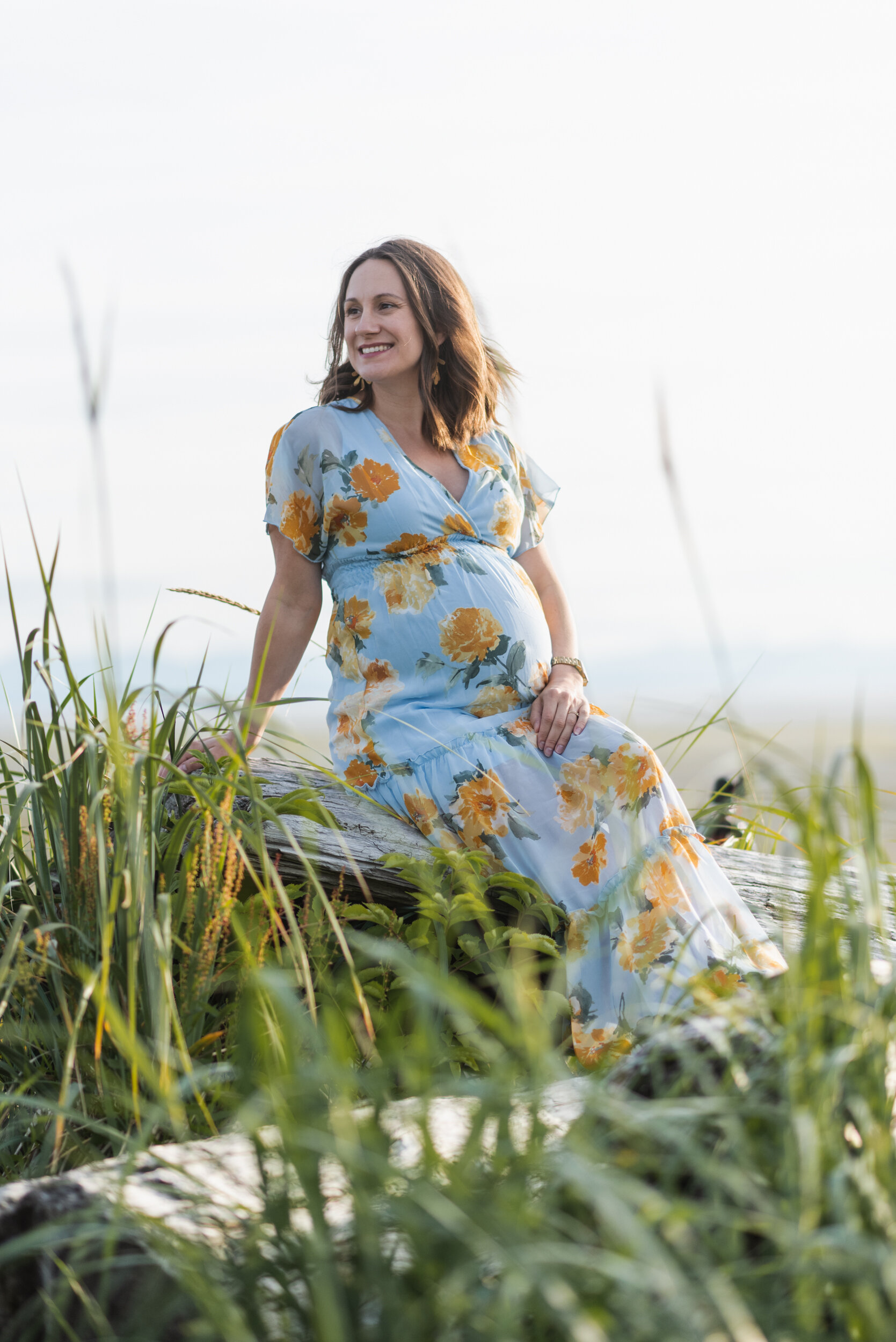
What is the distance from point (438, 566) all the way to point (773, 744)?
1.51 meters

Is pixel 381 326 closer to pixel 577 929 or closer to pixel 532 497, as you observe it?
pixel 532 497

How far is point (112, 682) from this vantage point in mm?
1551

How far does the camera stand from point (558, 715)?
106 inches

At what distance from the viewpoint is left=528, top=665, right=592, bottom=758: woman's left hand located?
2.68 m

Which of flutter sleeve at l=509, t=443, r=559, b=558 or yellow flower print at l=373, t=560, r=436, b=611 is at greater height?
flutter sleeve at l=509, t=443, r=559, b=558

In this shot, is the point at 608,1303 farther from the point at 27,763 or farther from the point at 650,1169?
the point at 27,763

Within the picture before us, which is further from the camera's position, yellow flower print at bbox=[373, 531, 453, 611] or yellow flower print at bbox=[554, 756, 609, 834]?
yellow flower print at bbox=[373, 531, 453, 611]

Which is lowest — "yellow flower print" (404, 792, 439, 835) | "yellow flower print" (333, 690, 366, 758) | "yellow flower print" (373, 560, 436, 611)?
"yellow flower print" (404, 792, 439, 835)

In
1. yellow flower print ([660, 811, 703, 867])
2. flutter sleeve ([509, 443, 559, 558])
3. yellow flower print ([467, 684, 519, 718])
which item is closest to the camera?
yellow flower print ([660, 811, 703, 867])

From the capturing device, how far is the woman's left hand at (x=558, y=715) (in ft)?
8.78

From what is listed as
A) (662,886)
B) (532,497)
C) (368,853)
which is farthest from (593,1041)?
(532,497)

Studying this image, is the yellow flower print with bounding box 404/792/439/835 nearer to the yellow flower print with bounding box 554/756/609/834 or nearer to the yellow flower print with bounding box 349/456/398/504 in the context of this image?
the yellow flower print with bounding box 554/756/609/834

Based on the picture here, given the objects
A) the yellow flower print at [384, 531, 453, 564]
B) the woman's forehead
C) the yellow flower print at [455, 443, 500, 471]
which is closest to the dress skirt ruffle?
the yellow flower print at [384, 531, 453, 564]

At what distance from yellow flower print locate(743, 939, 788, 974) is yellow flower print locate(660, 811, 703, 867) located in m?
0.27
